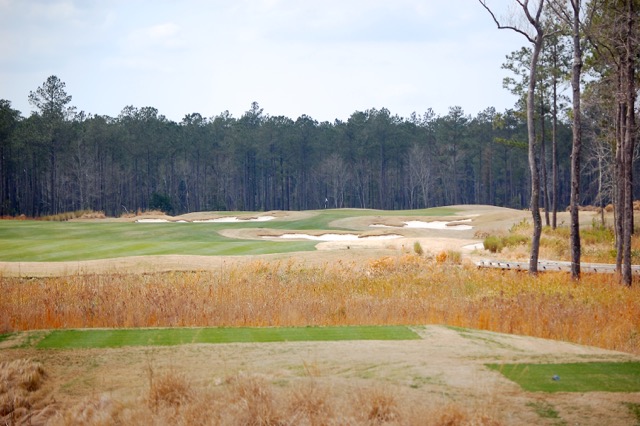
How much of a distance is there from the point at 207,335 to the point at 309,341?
1.60m

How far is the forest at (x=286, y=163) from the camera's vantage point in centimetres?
6462

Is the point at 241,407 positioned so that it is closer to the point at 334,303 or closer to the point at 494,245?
the point at 334,303

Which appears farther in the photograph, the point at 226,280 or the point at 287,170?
the point at 287,170

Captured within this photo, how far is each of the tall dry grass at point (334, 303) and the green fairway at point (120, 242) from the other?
5.67 m

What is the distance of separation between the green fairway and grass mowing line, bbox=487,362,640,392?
16.2 metres

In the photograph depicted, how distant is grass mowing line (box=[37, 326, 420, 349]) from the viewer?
875 centimetres

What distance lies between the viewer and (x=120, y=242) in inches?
982

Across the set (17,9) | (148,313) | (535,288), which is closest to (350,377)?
(148,313)

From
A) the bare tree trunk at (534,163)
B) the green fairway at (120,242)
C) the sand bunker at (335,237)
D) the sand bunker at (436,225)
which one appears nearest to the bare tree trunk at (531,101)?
the bare tree trunk at (534,163)

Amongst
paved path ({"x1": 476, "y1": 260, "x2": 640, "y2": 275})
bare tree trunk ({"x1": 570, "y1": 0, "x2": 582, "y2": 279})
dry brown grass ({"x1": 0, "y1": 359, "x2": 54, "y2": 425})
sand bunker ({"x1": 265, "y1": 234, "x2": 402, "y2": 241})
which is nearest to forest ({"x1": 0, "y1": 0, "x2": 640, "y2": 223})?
sand bunker ({"x1": 265, "y1": 234, "x2": 402, "y2": 241})

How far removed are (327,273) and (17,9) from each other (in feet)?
36.2

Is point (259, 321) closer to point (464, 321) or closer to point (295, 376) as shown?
point (464, 321)

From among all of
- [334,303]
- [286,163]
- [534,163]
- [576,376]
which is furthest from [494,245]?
[286,163]

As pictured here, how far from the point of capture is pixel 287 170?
78.6 m
